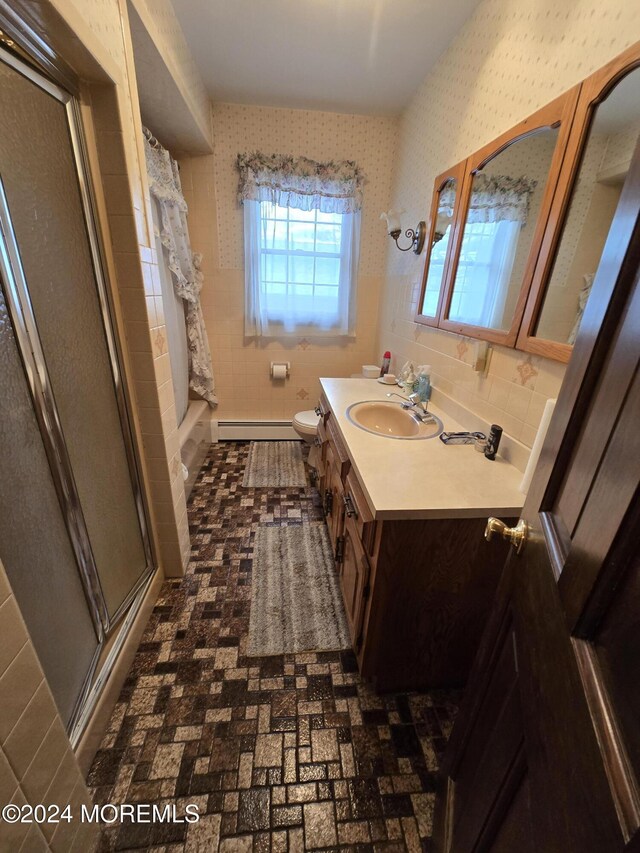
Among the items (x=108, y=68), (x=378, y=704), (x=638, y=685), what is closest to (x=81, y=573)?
(x=378, y=704)

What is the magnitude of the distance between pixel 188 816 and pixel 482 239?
220 cm

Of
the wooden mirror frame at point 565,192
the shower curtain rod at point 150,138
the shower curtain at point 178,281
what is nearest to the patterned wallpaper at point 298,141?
the shower curtain at point 178,281

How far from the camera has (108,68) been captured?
969mm

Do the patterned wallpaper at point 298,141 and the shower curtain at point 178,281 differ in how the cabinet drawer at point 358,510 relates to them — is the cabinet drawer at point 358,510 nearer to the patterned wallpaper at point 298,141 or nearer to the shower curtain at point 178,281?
the shower curtain at point 178,281

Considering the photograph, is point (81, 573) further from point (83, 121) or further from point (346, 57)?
point (346, 57)

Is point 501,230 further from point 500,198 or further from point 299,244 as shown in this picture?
point 299,244

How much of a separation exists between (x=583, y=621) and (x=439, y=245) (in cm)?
186

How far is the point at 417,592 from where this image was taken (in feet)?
3.37

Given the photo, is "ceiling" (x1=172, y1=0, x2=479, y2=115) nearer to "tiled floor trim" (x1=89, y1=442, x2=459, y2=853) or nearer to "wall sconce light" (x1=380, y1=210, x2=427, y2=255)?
"wall sconce light" (x1=380, y1=210, x2=427, y2=255)

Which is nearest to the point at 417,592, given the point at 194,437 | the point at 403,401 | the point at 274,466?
the point at 403,401

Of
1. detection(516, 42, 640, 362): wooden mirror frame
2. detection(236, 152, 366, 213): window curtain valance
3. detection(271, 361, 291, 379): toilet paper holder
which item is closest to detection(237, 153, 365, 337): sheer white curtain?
detection(236, 152, 366, 213): window curtain valance

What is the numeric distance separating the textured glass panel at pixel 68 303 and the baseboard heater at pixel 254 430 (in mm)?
1776

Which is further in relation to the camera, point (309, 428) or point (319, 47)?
point (309, 428)

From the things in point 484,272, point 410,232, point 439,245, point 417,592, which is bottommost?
point 417,592
